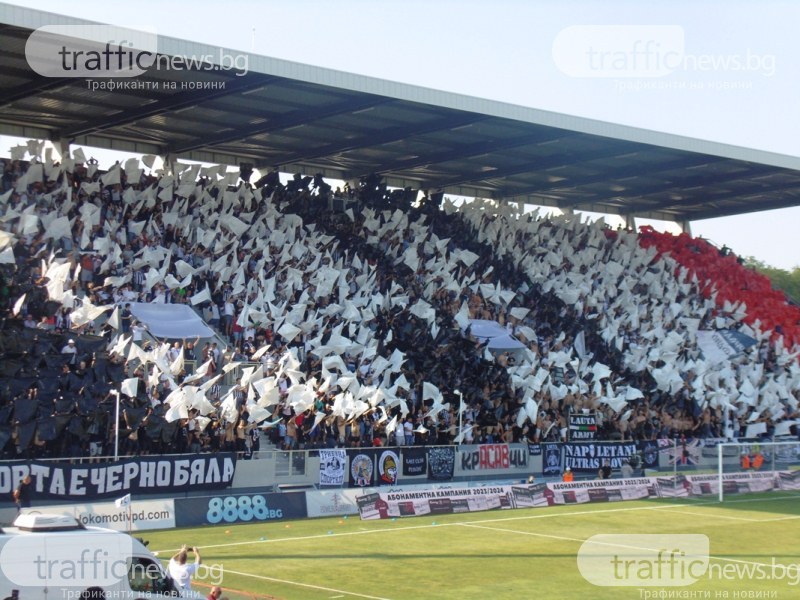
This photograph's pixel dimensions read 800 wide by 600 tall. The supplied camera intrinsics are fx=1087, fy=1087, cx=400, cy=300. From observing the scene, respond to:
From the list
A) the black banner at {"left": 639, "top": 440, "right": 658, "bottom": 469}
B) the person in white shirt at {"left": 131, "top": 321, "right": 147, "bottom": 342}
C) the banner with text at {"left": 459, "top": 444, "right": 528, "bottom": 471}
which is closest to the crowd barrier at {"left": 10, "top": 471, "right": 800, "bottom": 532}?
the banner with text at {"left": 459, "top": 444, "right": 528, "bottom": 471}

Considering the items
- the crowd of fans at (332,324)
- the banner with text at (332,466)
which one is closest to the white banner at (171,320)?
the crowd of fans at (332,324)

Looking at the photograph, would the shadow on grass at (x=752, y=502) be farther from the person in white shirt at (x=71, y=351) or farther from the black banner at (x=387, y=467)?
the person in white shirt at (x=71, y=351)

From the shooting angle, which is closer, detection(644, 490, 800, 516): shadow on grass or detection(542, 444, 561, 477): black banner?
detection(644, 490, 800, 516): shadow on grass

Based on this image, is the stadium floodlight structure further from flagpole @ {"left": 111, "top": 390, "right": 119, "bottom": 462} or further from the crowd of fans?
flagpole @ {"left": 111, "top": 390, "right": 119, "bottom": 462}

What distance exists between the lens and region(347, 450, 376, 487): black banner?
33438 mm

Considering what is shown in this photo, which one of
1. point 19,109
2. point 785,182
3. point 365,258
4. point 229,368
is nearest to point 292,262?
point 365,258

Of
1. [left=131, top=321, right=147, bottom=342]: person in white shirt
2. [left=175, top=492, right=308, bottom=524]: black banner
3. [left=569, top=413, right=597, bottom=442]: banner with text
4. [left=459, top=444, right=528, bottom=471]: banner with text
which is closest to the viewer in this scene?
[left=175, top=492, right=308, bottom=524]: black banner

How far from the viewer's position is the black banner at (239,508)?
92.0ft

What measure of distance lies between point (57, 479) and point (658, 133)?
96.2 feet

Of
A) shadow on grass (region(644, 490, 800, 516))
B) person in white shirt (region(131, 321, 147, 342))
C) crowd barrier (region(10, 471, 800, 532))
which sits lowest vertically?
shadow on grass (region(644, 490, 800, 516))

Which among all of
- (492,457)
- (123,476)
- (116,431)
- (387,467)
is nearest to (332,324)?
(387,467)

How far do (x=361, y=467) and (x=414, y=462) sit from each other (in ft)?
8.17

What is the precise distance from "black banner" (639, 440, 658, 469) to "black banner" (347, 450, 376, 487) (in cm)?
1337

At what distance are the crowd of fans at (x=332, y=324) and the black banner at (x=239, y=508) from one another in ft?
8.37
